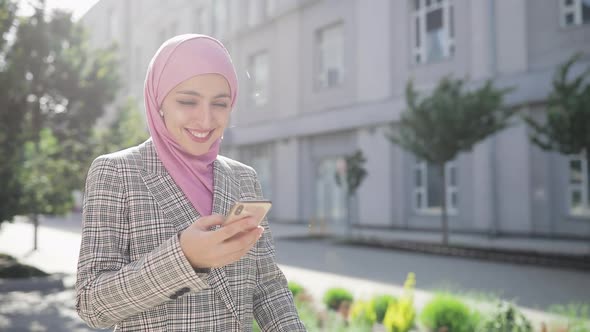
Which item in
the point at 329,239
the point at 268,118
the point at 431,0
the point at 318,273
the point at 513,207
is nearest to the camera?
the point at 318,273

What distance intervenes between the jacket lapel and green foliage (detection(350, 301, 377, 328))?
113 inches

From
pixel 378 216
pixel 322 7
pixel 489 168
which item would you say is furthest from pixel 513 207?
pixel 322 7

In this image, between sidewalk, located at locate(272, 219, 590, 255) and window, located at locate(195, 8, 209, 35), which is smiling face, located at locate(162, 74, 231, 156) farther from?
window, located at locate(195, 8, 209, 35)

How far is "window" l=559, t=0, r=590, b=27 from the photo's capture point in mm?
15328

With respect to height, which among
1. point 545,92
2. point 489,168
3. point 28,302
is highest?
point 545,92

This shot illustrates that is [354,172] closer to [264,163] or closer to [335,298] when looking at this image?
[264,163]

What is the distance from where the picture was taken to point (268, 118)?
87.3 feet

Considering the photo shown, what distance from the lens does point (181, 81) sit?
4.59 ft

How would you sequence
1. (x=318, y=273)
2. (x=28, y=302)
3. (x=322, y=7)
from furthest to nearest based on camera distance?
1. (x=322, y=7)
2. (x=318, y=273)
3. (x=28, y=302)

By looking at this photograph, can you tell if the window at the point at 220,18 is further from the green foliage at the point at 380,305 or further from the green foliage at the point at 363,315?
the green foliage at the point at 363,315

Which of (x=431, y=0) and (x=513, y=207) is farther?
(x=431, y=0)

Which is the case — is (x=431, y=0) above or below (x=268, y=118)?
above

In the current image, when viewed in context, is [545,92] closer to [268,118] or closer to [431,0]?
[431,0]

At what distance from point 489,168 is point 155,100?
16.6 metres
